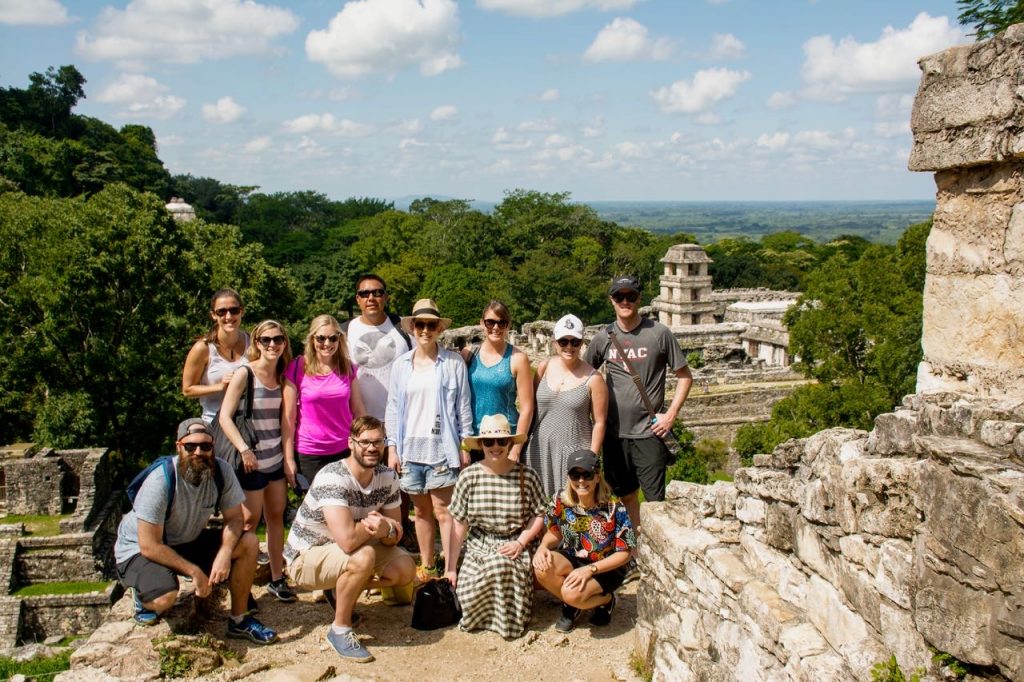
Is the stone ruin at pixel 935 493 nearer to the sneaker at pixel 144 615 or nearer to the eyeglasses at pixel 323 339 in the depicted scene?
the eyeglasses at pixel 323 339

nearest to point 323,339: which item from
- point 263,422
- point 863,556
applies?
point 263,422

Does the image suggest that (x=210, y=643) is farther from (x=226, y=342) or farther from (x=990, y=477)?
(x=990, y=477)

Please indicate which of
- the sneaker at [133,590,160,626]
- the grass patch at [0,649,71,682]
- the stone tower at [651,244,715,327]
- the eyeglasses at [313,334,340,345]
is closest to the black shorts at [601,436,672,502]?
the eyeglasses at [313,334,340,345]

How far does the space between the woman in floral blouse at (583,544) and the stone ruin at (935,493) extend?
104 centimetres

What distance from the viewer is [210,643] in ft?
16.5

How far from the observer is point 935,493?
3.01 m

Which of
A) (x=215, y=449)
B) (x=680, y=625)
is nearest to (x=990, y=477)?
(x=680, y=625)

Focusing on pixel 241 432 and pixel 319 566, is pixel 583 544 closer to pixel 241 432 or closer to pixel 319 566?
pixel 319 566

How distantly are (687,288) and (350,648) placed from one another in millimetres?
39723

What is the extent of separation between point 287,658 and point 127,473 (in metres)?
18.0

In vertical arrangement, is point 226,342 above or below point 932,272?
below

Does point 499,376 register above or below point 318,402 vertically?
above

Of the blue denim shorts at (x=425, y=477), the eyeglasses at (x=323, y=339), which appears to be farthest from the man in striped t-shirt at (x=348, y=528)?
the eyeglasses at (x=323, y=339)

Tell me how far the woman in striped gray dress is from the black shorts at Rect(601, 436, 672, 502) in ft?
7.70
